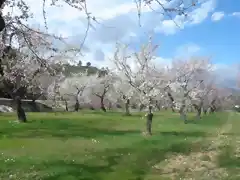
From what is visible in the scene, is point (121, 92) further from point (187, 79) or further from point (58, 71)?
point (58, 71)

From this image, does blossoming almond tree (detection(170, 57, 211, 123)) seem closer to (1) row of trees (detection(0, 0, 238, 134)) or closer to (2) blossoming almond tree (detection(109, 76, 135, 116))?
(1) row of trees (detection(0, 0, 238, 134))

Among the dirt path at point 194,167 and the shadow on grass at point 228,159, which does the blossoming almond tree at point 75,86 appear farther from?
the dirt path at point 194,167

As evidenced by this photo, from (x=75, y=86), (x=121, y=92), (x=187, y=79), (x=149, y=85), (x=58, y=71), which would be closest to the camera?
(x=58, y=71)

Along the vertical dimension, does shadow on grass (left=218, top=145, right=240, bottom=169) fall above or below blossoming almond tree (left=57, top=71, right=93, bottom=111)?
below

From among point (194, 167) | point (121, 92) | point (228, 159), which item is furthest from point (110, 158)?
point (121, 92)

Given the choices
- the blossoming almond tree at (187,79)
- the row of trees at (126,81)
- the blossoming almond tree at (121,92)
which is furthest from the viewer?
the blossoming almond tree at (121,92)

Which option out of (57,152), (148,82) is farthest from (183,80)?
(57,152)

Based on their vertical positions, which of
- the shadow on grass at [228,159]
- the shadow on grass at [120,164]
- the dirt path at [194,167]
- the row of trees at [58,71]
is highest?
the row of trees at [58,71]

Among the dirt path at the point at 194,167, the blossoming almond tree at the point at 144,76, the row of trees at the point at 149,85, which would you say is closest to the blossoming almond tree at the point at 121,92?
the row of trees at the point at 149,85

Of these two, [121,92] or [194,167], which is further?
[121,92]

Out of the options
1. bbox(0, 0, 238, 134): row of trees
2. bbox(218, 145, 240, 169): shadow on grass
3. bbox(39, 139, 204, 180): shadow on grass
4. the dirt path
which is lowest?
the dirt path

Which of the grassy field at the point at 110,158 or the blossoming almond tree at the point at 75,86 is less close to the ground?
the blossoming almond tree at the point at 75,86

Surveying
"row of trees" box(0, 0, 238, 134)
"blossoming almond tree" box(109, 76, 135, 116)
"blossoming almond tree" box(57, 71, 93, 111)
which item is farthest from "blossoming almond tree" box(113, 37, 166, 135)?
"blossoming almond tree" box(57, 71, 93, 111)

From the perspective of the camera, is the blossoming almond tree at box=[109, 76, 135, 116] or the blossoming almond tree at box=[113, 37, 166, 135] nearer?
the blossoming almond tree at box=[113, 37, 166, 135]
